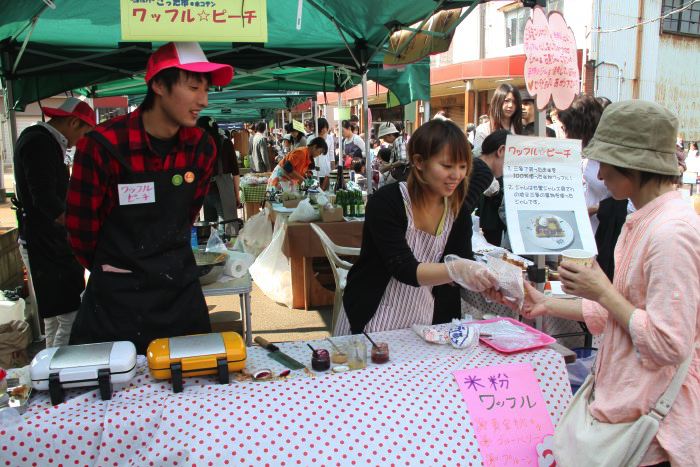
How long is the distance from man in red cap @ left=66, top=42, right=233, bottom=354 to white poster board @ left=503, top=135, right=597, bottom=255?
4.11ft

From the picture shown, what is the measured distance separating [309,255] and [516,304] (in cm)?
319

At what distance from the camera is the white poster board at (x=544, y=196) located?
226cm

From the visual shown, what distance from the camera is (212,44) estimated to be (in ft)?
17.6

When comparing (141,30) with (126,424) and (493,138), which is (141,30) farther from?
(493,138)

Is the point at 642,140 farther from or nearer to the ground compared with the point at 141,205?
farther from the ground

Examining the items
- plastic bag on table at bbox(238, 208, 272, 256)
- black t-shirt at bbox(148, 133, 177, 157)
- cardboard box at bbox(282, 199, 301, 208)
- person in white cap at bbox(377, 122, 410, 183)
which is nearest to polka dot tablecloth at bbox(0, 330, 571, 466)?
black t-shirt at bbox(148, 133, 177, 157)

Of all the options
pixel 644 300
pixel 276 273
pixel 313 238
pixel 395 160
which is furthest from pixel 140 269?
pixel 395 160

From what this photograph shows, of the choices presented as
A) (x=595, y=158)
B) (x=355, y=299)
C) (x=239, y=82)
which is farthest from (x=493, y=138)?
(x=239, y=82)

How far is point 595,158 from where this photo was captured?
1359 mm

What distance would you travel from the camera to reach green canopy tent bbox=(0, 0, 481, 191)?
4211mm

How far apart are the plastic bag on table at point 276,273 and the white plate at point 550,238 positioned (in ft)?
10.9

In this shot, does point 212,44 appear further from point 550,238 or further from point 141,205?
point 550,238

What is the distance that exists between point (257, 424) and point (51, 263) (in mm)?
2438

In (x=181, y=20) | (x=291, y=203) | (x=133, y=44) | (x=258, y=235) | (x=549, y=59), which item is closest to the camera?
(x=181, y=20)
